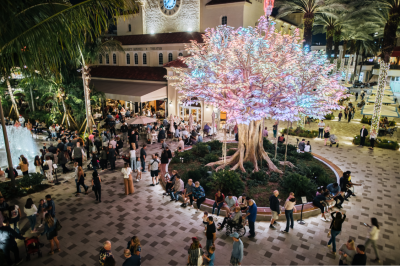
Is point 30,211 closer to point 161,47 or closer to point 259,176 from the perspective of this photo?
point 259,176

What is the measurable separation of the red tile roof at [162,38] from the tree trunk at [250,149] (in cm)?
1331

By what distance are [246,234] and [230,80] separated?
693 cm

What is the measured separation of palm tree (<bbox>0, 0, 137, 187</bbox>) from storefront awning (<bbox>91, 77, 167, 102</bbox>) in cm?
1624

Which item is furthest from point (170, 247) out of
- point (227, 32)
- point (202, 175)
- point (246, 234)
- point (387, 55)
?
point (387, 55)

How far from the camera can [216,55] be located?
→ 12234 millimetres

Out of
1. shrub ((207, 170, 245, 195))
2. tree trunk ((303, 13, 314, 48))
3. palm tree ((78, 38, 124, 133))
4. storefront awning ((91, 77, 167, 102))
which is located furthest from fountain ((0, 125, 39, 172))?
tree trunk ((303, 13, 314, 48))

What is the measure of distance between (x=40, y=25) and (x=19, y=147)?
15.4 meters

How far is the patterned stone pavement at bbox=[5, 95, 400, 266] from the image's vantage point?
24.5ft

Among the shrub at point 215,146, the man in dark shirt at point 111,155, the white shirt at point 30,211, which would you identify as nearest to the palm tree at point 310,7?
the shrub at point 215,146

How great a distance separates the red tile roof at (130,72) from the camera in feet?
84.5

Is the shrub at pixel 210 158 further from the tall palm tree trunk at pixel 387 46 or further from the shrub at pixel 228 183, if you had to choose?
the tall palm tree trunk at pixel 387 46

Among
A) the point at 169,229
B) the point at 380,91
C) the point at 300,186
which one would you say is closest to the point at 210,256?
the point at 169,229

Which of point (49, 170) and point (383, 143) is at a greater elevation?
point (383, 143)

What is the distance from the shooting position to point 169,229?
8.74 meters
